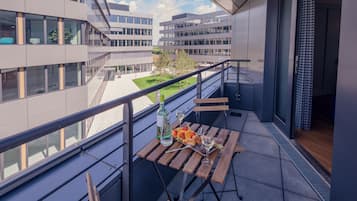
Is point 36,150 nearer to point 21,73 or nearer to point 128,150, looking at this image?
point 21,73

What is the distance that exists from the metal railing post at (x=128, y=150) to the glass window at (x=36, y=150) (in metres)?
8.95

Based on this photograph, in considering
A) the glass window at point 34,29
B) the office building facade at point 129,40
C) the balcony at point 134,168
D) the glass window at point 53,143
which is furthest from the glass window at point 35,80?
the office building facade at point 129,40

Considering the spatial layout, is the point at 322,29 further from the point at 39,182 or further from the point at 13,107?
the point at 13,107

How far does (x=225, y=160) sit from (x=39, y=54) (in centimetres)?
992

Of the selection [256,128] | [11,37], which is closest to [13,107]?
[11,37]

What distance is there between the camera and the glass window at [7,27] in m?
8.05

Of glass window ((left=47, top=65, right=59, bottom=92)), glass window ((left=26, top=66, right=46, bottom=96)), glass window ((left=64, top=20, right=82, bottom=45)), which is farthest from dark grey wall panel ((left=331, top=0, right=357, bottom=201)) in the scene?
glass window ((left=64, top=20, right=82, bottom=45))

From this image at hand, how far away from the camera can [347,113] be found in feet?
5.24

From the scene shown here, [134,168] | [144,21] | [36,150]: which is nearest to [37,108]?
[36,150]

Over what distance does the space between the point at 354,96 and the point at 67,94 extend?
11.2 meters

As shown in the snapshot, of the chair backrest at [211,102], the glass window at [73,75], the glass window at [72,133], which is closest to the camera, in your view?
the chair backrest at [211,102]

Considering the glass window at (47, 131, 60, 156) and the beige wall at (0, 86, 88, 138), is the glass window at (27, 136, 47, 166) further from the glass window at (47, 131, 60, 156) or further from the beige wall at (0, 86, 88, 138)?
the beige wall at (0, 86, 88, 138)

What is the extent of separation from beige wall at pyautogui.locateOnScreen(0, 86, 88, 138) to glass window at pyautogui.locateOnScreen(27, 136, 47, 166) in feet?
2.21

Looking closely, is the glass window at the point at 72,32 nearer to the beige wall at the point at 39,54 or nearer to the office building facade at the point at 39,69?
the office building facade at the point at 39,69
